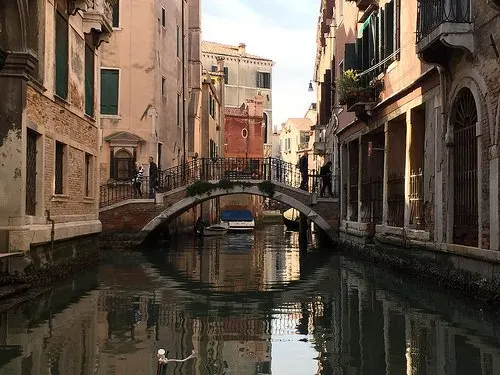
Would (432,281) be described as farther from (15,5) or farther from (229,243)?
(229,243)

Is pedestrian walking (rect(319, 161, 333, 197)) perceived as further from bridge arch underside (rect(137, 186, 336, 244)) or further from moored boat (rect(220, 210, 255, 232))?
moored boat (rect(220, 210, 255, 232))

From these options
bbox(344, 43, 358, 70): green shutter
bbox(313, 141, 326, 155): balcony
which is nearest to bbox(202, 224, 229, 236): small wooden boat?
bbox(313, 141, 326, 155): balcony

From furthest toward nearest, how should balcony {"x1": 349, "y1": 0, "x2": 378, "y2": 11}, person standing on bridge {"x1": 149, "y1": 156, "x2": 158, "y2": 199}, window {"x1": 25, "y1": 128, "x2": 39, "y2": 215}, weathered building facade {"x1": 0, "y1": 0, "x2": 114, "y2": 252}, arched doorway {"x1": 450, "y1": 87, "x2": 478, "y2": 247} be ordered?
1. person standing on bridge {"x1": 149, "y1": 156, "x2": 158, "y2": 199}
2. balcony {"x1": 349, "y1": 0, "x2": 378, "y2": 11}
3. window {"x1": 25, "y1": 128, "x2": 39, "y2": 215}
4. arched doorway {"x1": 450, "y1": 87, "x2": 478, "y2": 247}
5. weathered building facade {"x1": 0, "y1": 0, "x2": 114, "y2": 252}

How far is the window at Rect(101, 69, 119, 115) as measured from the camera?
966 inches

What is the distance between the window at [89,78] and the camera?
52.2 feet

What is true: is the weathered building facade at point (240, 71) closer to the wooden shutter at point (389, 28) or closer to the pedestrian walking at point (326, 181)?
the pedestrian walking at point (326, 181)

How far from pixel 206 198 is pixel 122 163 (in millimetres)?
3327

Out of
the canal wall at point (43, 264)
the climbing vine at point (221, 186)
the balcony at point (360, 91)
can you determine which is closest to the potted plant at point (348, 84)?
the balcony at point (360, 91)

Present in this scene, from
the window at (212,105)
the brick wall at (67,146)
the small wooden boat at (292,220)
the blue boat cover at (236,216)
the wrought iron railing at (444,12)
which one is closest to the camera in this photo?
the wrought iron railing at (444,12)

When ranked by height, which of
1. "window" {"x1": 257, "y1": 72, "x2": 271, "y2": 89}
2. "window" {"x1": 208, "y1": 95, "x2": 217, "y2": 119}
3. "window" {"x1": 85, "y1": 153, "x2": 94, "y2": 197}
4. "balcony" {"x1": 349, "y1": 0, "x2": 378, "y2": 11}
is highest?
"window" {"x1": 257, "y1": 72, "x2": 271, "y2": 89}

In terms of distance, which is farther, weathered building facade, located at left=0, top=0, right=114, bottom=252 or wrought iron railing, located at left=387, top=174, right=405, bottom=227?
wrought iron railing, located at left=387, top=174, right=405, bottom=227

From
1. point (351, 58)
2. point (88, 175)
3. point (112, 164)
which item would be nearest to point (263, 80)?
point (112, 164)

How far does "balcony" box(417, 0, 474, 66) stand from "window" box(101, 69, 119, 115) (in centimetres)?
1509

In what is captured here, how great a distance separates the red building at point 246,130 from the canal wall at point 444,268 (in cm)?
3435
